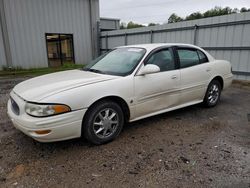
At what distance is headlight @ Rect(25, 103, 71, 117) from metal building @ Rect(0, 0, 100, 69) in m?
10.1

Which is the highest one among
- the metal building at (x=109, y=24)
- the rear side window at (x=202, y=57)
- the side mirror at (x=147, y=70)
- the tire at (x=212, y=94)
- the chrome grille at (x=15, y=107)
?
the metal building at (x=109, y=24)

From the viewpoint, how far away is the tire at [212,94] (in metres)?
4.54

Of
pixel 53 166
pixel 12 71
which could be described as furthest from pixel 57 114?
pixel 12 71

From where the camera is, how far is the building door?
12562 mm

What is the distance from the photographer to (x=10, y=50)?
10.9m

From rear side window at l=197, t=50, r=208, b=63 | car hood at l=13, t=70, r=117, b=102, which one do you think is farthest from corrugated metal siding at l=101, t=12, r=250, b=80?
car hood at l=13, t=70, r=117, b=102

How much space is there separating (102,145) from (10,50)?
1034 cm

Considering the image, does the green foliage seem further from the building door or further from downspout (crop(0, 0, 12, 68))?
downspout (crop(0, 0, 12, 68))

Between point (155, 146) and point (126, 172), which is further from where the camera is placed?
point (155, 146)

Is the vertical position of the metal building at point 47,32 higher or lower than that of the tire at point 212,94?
higher

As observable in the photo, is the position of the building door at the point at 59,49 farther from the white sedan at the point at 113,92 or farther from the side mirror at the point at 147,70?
the side mirror at the point at 147,70

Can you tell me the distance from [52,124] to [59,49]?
37.6 ft

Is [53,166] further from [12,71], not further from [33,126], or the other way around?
[12,71]

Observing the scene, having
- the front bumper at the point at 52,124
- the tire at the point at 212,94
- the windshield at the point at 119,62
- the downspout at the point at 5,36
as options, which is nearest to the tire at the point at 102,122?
the front bumper at the point at 52,124
